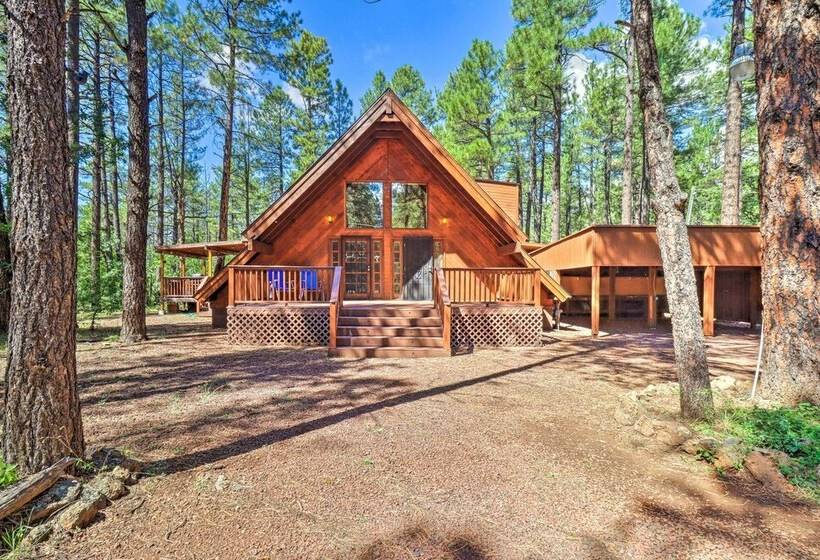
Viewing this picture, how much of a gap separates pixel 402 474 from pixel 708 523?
6.69 feet

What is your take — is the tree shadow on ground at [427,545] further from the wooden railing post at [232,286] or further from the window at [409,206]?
the window at [409,206]

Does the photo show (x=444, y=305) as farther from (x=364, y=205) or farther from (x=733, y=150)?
(x=733, y=150)

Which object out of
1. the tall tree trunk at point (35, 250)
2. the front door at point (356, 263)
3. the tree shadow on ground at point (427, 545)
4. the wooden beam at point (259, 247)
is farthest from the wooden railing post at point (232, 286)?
the tree shadow on ground at point (427, 545)

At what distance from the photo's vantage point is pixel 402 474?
286cm

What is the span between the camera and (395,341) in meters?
7.51

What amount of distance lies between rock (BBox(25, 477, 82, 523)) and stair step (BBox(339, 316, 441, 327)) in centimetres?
570

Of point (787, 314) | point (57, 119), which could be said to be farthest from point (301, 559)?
point (787, 314)

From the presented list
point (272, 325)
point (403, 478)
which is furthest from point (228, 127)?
point (403, 478)

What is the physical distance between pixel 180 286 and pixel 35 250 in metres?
16.4

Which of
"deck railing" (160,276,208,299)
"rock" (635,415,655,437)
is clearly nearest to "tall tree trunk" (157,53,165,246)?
"deck railing" (160,276,208,299)

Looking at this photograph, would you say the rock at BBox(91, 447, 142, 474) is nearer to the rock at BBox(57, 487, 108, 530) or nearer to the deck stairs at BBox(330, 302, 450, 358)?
the rock at BBox(57, 487, 108, 530)

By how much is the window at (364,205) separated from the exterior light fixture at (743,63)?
783cm

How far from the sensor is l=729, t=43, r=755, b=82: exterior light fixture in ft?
14.0

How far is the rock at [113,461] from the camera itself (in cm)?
268
